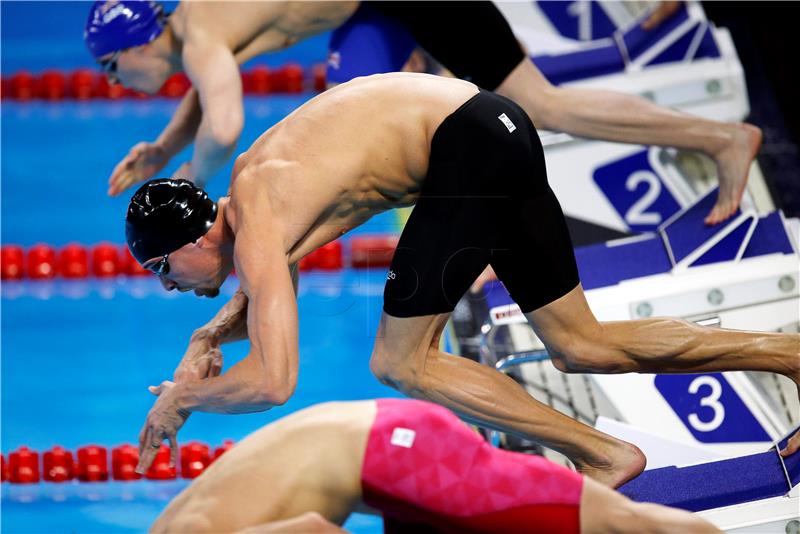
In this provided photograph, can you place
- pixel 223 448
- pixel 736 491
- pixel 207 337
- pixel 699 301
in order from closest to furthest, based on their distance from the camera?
1. pixel 736 491
2. pixel 207 337
3. pixel 699 301
4. pixel 223 448

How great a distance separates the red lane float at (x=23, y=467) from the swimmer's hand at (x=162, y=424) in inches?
48.6

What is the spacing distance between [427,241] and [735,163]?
4.98 feet

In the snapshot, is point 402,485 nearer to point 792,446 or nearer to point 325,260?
point 792,446

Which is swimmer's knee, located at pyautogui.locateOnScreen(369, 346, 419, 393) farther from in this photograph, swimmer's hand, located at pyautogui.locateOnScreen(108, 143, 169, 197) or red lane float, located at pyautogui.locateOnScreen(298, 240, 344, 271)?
red lane float, located at pyautogui.locateOnScreen(298, 240, 344, 271)

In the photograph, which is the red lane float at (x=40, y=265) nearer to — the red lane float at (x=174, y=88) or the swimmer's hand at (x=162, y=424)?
the red lane float at (x=174, y=88)

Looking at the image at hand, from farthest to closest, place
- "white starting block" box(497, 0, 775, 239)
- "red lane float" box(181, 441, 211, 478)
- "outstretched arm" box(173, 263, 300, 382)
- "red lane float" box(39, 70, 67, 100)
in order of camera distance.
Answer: "red lane float" box(39, 70, 67, 100)
"white starting block" box(497, 0, 775, 239)
"red lane float" box(181, 441, 211, 478)
"outstretched arm" box(173, 263, 300, 382)

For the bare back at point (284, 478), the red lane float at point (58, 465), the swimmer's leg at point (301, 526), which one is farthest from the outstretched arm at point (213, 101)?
the swimmer's leg at point (301, 526)

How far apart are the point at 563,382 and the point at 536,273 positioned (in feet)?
3.34

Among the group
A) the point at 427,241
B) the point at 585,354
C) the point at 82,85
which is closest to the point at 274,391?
the point at 427,241

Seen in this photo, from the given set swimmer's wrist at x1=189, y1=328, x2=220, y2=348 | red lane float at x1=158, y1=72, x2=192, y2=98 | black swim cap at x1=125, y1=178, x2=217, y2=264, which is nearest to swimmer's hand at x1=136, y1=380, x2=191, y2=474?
swimmer's wrist at x1=189, y1=328, x2=220, y2=348

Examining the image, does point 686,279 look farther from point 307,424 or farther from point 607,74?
point 307,424

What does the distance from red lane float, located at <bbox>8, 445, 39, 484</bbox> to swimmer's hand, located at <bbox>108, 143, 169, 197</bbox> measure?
97 centimetres

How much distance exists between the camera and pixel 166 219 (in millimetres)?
2762

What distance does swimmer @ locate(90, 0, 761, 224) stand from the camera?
3.87m
